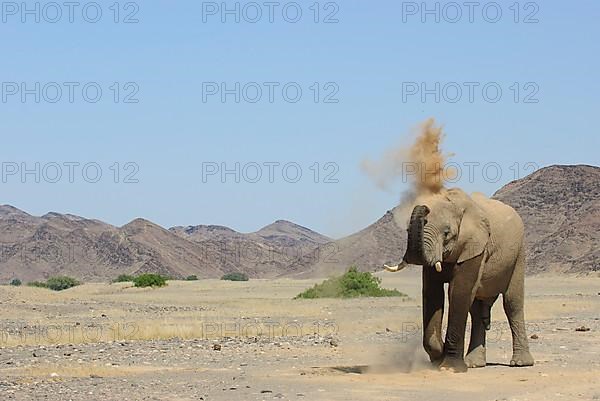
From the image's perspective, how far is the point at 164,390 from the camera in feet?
52.9

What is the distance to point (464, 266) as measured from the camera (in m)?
17.9

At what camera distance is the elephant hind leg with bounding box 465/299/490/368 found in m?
19.4

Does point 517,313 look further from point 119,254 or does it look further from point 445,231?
point 119,254

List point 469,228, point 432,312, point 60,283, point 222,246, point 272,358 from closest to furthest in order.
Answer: point 432,312, point 469,228, point 272,358, point 60,283, point 222,246

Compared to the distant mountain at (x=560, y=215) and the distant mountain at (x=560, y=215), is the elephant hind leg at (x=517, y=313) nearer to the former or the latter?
the distant mountain at (x=560, y=215)

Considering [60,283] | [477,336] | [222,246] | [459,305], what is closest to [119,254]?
[222,246]

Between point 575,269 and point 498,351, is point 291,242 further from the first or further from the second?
point 498,351

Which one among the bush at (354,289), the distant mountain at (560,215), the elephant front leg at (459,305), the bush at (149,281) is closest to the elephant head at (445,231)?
the elephant front leg at (459,305)

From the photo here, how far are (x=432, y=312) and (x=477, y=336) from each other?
210cm

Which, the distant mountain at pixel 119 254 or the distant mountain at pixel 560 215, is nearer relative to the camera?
the distant mountain at pixel 560 215

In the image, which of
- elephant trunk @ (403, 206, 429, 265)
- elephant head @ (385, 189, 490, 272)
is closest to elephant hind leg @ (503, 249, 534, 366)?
elephant head @ (385, 189, 490, 272)

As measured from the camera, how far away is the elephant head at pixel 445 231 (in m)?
16.7

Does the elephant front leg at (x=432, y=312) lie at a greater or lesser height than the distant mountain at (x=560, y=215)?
lesser

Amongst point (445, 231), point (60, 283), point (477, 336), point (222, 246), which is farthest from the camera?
point (222, 246)
